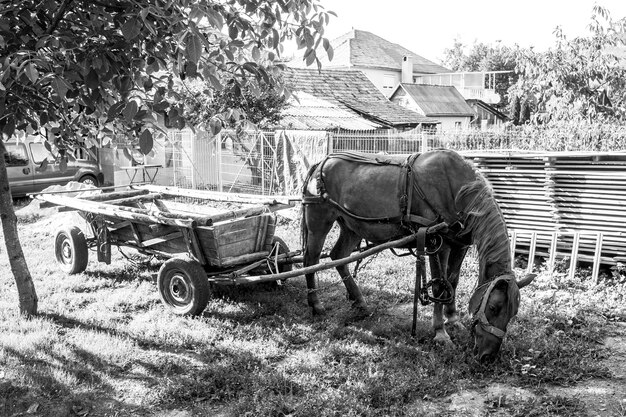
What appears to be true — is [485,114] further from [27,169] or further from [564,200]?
[564,200]

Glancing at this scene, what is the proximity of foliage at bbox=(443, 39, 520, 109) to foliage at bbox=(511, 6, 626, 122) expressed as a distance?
174 ft

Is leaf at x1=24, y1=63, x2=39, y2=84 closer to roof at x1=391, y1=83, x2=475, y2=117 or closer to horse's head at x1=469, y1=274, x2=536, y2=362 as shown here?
horse's head at x1=469, y1=274, x2=536, y2=362

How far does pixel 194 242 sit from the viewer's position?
6453 mm

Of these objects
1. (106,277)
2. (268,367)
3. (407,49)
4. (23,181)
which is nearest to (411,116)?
(23,181)

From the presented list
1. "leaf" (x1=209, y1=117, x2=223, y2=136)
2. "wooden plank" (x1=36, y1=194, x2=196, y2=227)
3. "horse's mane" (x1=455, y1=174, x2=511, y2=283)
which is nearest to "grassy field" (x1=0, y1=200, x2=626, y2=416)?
"horse's mane" (x1=455, y1=174, x2=511, y2=283)

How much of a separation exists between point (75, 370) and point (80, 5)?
306 centimetres

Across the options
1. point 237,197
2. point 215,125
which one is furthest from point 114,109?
point 237,197

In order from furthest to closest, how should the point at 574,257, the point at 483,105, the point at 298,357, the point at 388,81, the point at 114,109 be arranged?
the point at 388,81 < the point at 483,105 < the point at 574,257 < the point at 298,357 < the point at 114,109

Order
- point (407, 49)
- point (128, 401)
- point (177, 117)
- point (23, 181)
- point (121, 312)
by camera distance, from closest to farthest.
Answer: point (177, 117) → point (128, 401) → point (121, 312) → point (23, 181) → point (407, 49)

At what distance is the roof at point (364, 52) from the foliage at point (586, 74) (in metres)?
27.0

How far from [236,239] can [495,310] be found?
10.1 ft

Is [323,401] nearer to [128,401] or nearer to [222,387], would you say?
[222,387]

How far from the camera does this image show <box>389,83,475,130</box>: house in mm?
35344

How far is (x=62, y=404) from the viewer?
459 cm
